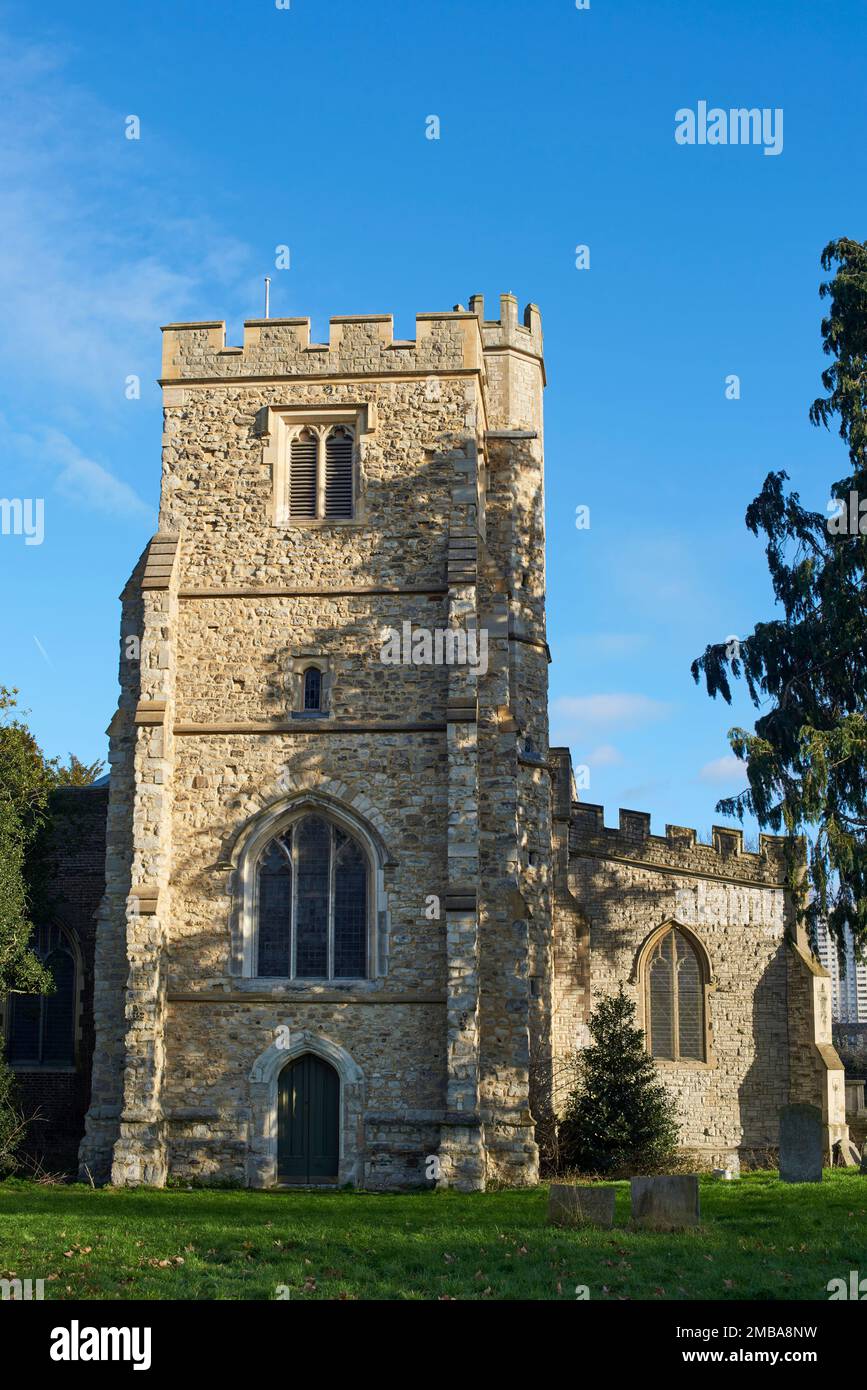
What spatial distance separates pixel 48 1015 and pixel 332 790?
751cm

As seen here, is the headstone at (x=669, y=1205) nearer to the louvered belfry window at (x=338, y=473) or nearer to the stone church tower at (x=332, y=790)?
the stone church tower at (x=332, y=790)

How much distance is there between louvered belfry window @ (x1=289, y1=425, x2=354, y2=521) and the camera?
2288 cm

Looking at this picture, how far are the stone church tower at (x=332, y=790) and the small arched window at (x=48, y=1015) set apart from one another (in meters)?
3.86

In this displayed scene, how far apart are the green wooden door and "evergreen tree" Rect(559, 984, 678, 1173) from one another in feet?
12.6

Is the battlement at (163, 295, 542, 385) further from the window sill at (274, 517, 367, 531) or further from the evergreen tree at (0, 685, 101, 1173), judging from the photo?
the evergreen tree at (0, 685, 101, 1173)

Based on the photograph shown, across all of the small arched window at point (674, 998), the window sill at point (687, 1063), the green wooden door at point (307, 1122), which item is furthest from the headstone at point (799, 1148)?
the small arched window at point (674, 998)

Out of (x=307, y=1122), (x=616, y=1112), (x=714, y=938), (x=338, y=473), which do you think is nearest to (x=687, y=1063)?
(x=714, y=938)

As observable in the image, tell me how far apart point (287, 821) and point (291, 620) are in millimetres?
3014

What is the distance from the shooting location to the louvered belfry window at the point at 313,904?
70.1 feet

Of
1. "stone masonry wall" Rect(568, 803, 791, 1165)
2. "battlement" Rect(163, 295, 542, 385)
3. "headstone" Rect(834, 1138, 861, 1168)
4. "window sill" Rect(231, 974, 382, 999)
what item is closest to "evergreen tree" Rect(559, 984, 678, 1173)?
"stone masonry wall" Rect(568, 803, 791, 1165)

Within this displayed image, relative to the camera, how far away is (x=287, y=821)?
21.8 metres

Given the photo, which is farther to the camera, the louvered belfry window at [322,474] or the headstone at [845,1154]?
the headstone at [845,1154]

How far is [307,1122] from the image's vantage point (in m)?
20.9
